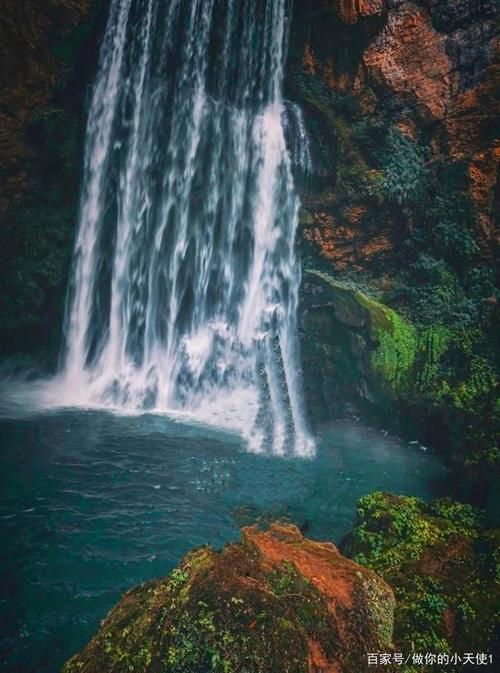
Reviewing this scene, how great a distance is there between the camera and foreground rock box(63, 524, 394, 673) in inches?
124

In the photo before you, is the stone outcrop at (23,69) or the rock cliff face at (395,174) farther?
the stone outcrop at (23,69)

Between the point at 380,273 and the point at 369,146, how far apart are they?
364 cm

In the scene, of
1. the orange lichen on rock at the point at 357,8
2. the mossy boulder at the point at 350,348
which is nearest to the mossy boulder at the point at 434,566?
the mossy boulder at the point at 350,348

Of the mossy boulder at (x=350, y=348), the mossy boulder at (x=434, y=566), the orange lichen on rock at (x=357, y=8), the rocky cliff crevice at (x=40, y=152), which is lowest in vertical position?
the mossy boulder at (x=434, y=566)

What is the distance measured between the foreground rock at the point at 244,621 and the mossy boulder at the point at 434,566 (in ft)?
1.20

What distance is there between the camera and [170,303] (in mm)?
13930

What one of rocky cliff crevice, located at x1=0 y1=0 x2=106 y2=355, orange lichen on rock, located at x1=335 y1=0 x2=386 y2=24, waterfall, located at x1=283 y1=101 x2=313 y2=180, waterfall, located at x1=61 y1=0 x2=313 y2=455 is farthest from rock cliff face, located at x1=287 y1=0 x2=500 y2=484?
rocky cliff crevice, located at x1=0 y1=0 x2=106 y2=355

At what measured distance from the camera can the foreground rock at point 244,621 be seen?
3.15 meters

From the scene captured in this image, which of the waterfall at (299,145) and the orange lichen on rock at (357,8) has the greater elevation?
the orange lichen on rock at (357,8)

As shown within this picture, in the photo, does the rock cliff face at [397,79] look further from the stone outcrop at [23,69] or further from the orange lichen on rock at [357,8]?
the stone outcrop at [23,69]

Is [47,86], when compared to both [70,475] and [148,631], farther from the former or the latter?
[148,631]

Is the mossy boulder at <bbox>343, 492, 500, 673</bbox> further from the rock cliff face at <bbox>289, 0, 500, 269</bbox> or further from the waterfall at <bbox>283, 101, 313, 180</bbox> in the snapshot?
the waterfall at <bbox>283, 101, 313, 180</bbox>

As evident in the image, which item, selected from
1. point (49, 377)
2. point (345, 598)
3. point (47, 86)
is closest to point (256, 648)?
point (345, 598)

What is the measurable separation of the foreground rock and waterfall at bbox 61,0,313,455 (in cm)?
950
